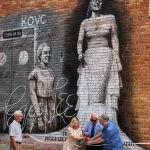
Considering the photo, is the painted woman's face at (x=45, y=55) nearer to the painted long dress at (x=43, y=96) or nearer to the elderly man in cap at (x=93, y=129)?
the painted long dress at (x=43, y=96)

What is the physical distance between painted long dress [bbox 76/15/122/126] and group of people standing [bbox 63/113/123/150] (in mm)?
1373

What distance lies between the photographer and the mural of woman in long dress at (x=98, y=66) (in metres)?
10.7

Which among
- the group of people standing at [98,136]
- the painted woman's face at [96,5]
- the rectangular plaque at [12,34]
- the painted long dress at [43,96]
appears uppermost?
the painted woman's face at [96,5]

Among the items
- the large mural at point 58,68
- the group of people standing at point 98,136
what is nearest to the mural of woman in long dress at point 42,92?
the large mural at point 58,68

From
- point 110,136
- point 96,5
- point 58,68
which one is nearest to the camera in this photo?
point 110,136

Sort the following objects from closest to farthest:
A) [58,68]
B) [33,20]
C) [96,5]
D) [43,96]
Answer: [96,5] < [58,68] < [43,96] < [33,20]

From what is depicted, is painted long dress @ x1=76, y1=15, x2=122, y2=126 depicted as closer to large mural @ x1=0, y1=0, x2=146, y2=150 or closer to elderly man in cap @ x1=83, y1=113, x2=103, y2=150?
large mural @ x1=0, y1=0, x2=146, y2=150

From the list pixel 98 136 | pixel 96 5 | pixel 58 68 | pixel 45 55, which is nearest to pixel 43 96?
pixel 58 68

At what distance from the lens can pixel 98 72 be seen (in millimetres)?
10961

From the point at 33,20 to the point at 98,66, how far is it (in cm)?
264

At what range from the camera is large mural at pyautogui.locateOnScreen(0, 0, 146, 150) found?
10836 millimetres

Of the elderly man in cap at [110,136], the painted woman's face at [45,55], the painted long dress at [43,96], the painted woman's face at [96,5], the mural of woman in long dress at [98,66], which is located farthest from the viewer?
the painted woman's face at [45,55]

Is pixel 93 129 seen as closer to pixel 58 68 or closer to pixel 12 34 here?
pixel 58 68

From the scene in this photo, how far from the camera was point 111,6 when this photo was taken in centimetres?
1088
